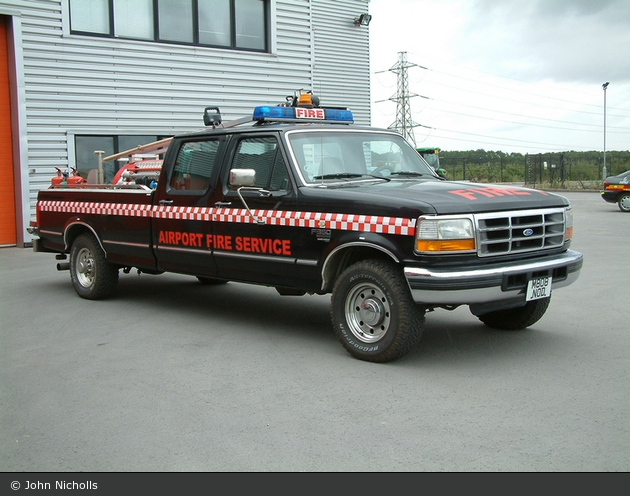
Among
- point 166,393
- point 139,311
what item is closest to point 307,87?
point 139,311

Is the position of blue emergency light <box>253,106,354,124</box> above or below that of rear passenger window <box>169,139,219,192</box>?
above

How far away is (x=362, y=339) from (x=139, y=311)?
3407 millimetres

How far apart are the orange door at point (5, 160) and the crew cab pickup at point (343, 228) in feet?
22.9

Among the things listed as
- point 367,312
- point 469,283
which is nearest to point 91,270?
point 367,312

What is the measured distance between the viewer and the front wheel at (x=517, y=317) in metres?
6.61

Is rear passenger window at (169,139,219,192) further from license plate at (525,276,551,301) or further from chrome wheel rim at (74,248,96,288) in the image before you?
license plate at (525,276,551,301)

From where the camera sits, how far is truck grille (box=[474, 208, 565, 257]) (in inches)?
218

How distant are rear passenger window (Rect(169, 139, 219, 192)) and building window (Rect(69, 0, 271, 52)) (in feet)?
29.4

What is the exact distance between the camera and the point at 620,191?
2280 cm

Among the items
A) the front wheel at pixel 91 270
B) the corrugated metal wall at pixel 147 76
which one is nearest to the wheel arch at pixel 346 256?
the front wheel at pixel 91 270

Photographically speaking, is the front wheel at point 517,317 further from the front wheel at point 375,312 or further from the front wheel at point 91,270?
the front wheel at point 91,270

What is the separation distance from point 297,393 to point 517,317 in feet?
8.78

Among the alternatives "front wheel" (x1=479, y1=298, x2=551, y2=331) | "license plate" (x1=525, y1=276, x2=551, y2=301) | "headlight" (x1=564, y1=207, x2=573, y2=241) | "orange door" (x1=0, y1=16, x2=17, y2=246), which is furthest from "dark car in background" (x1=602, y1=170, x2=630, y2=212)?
"license plate" (x1=525, y1=276, x2=551, y2=301)
